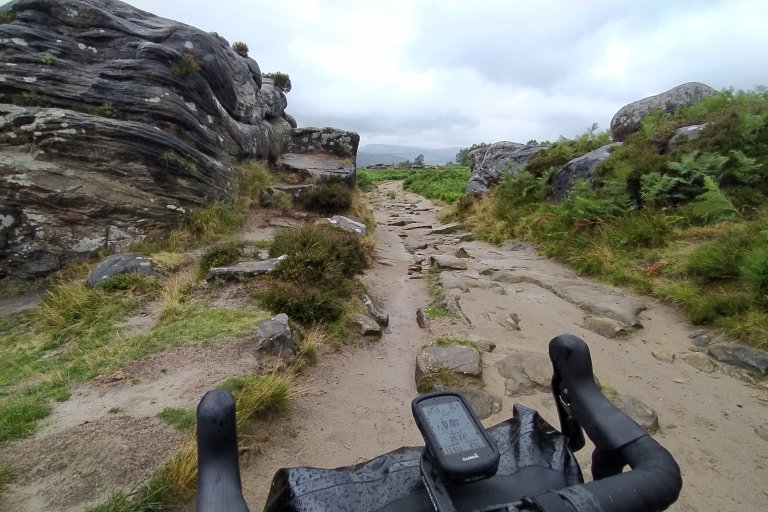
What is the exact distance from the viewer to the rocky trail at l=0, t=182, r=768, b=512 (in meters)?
2.84

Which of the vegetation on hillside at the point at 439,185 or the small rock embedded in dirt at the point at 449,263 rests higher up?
the vegetation on hillside at the point at 439,185

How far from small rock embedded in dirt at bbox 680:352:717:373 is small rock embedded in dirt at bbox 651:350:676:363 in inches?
4.3

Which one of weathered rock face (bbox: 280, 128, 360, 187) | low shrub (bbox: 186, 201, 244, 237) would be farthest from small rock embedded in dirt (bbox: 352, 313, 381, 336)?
weathered rock face (bbox: 280, 128, 360, 187)

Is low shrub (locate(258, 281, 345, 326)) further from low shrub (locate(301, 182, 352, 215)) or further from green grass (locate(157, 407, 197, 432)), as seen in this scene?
low shrub (locate(301, 182, 352, 215))

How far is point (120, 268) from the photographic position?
6.52m

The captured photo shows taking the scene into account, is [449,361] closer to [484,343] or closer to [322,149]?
[484,343]

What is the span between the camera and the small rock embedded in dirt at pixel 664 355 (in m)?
4.68

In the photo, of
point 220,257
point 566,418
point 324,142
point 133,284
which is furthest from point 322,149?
point 566,418

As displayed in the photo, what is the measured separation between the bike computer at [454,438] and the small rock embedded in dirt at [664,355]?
174 inches

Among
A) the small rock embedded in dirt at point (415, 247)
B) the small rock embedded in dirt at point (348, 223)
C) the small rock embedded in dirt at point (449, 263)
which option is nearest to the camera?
the small rock embedded in dirt at point (449, 263)

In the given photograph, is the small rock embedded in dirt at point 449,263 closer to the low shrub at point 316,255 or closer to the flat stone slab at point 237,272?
the low shrub at point 316,255

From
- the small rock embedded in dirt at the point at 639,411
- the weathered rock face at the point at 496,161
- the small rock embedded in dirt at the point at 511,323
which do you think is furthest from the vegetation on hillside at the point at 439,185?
the small rock embedded in dirt at the point at 639,411

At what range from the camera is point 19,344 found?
514cm

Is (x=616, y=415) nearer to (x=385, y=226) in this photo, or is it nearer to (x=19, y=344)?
(x=19, y=344)
